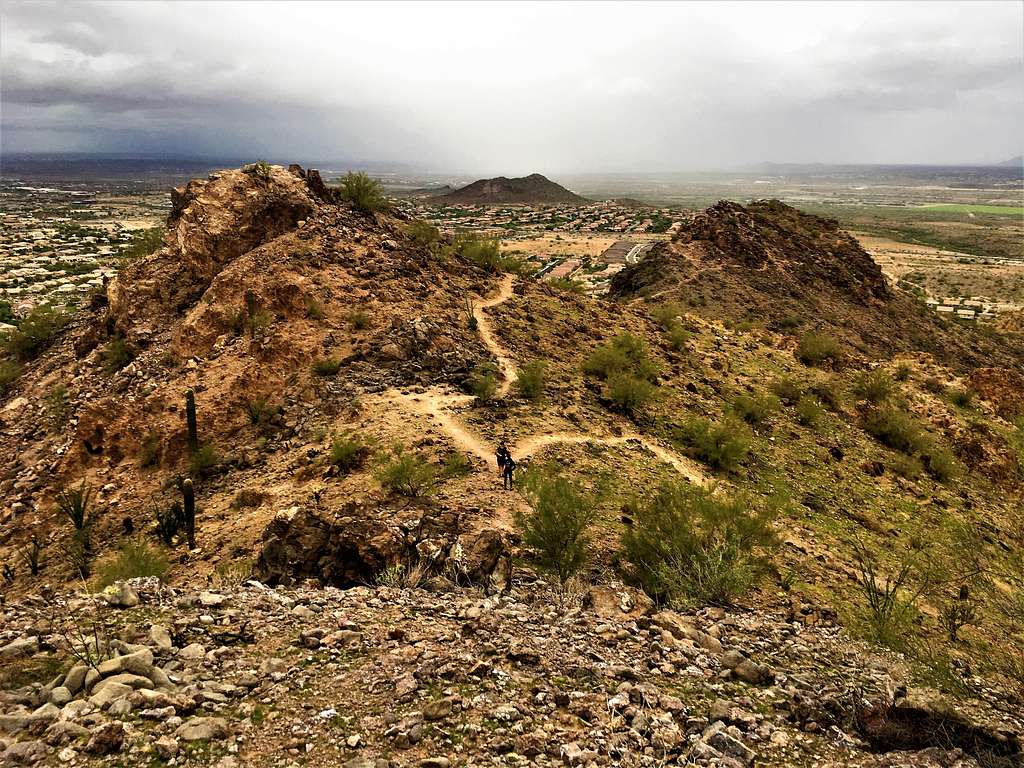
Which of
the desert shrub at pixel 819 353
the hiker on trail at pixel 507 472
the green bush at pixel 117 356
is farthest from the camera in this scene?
the desert shrub at pixel 819 353

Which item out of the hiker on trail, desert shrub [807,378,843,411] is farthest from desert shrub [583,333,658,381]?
the hiker on trail

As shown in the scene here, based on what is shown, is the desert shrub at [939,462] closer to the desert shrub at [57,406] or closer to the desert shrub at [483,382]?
the desert shrub at [483,382]

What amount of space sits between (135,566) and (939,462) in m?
23.0

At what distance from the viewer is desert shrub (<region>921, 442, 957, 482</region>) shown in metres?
17.7

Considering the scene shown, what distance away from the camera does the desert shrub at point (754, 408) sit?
62.6ft

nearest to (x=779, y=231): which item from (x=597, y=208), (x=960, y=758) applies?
(x=960, y=758)

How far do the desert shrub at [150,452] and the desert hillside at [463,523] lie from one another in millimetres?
64

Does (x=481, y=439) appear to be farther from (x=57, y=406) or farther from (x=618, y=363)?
(x=57, y=406)

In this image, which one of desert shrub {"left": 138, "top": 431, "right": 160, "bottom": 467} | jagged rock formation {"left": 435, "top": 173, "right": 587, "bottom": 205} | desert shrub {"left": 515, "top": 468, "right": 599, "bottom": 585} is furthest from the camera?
jagged rock formation {"left": 435, "top": 173, "right": 587, "bottom": 205}

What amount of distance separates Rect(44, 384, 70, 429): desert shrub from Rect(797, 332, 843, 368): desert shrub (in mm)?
29696

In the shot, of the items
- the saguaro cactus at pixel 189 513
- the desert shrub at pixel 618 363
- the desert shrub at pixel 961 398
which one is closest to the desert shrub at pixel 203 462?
the saguaro cactus at pixel 189 513

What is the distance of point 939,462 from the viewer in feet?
58.6

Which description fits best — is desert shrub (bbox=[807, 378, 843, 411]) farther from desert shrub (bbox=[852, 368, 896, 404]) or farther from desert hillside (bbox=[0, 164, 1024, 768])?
desert shrub (bbox=[852, 368, 896, 404])

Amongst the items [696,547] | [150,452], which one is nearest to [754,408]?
[696,547]
